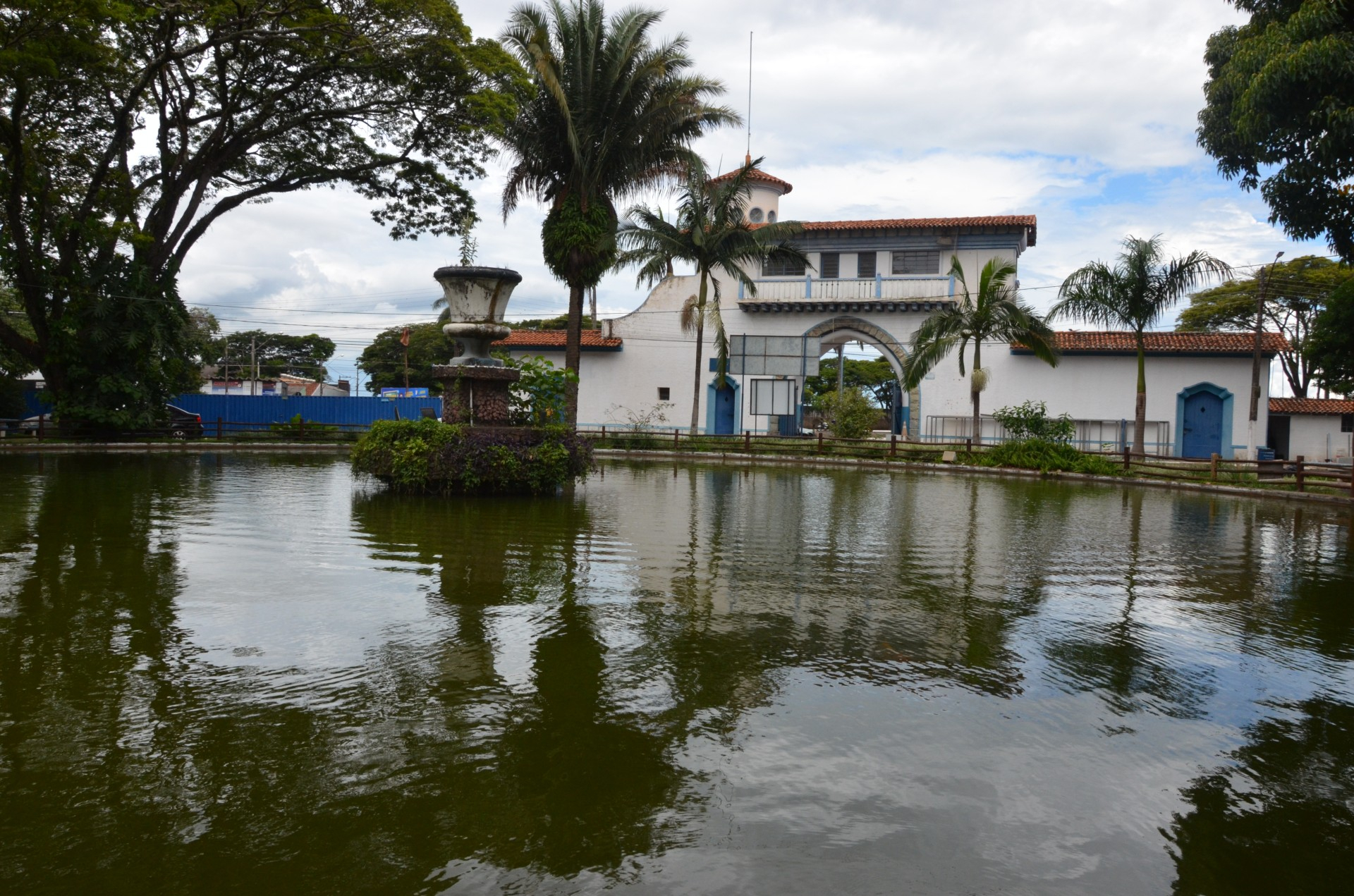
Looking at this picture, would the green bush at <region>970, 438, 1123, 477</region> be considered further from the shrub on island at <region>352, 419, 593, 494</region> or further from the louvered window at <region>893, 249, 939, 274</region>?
the shrub on island at <region>352, 419, 593, 494</region>

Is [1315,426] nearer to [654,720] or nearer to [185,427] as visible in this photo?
[654,720]

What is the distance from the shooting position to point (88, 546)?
8594 mm

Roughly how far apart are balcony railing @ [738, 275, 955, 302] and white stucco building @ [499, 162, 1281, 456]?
51mm

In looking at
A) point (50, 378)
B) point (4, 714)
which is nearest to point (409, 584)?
point (4, 714)

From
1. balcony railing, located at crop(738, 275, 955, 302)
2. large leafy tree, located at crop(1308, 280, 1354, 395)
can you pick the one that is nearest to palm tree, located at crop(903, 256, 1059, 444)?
balcony railing, located at crop(738, 275, 955, 302)

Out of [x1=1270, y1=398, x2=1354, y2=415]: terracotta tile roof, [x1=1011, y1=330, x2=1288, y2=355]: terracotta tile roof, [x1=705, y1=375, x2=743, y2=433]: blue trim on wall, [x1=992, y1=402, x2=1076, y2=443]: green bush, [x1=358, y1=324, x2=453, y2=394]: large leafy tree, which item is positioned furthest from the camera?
[x1=358, y1=324, x2=453, y2=394]: large leafy tree

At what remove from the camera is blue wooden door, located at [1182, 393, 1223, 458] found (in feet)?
97.5

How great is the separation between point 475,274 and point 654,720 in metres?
10.2

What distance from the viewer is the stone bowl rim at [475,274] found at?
13.5m

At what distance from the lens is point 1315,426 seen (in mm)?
33500

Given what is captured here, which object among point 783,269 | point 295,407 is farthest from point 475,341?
point 295,407

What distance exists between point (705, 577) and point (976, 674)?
2956mm

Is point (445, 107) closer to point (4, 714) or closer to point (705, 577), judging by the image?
point (705, 577)

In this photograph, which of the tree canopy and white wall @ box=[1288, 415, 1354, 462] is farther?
the tree canopy
